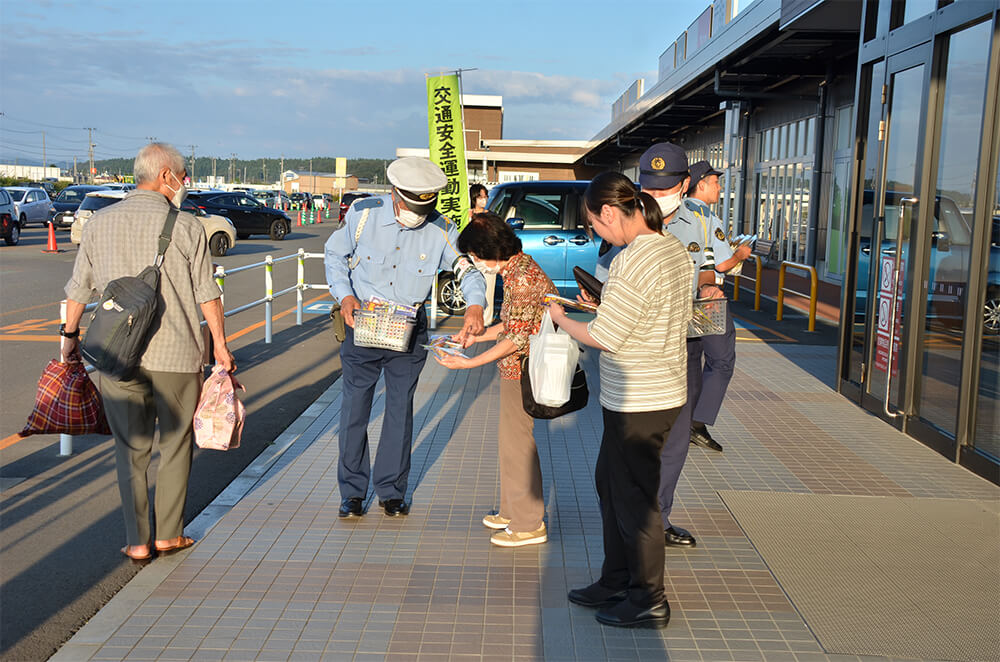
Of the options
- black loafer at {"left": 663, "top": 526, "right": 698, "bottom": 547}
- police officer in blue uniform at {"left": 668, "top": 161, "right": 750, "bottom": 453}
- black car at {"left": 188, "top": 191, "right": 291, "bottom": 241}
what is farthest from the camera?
black car at {"left": 188, "top": 191, "right": 291, "bottom": 241}

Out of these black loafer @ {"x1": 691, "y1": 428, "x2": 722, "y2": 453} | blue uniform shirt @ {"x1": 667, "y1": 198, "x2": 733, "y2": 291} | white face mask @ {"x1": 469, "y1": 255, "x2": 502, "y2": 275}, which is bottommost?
black loafer @ {"x1": 691, "y1": 428, "x2": 722, "y2": 453}

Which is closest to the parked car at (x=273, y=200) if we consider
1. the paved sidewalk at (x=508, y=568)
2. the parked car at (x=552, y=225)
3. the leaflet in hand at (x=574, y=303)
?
the parked car at (x=552, y=225)

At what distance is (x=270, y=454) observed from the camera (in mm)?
6559

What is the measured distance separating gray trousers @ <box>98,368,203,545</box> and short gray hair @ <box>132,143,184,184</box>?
3.09 feet

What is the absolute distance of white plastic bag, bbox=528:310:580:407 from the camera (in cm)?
399

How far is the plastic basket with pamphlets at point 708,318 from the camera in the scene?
5617 mm

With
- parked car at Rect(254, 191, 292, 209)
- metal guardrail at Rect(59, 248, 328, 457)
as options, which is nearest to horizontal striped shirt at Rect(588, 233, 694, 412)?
metal guardrail at Rect(59, 248, 328, 457)

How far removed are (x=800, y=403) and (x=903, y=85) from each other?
115 inches

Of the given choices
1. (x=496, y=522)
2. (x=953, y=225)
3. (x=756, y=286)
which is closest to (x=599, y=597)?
(x=496, y=522)

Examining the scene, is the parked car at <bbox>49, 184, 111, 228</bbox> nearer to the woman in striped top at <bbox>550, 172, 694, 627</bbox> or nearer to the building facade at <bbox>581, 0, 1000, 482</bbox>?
the building facade at <bbox>581, 0, 1000, 482</bbox>

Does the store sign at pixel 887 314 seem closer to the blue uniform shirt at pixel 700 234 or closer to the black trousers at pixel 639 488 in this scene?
the blue uniform shirt at pixel 700 234

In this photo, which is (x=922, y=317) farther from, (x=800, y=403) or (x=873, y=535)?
(x=873, y=535)

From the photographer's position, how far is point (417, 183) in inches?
197

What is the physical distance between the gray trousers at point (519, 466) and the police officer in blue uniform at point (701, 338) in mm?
663
